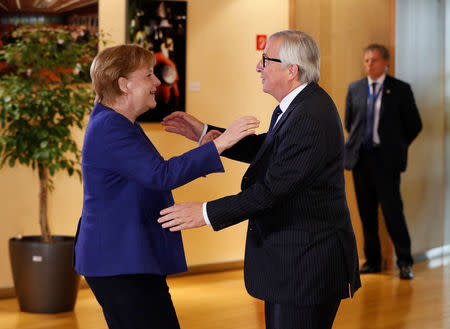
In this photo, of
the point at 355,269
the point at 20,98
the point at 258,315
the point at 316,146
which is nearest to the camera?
the point at 316,146

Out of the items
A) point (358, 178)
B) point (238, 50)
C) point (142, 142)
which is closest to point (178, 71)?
point (238, 50)

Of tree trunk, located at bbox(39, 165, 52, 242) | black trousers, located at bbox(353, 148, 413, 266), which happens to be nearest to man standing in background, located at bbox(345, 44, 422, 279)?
black trousers, located at bbox(353, 148, 413, 266)

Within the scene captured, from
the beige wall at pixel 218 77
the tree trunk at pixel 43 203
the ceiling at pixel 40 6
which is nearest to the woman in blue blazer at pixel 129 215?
the tree trunk at pixel 43 203

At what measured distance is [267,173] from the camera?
2145mm

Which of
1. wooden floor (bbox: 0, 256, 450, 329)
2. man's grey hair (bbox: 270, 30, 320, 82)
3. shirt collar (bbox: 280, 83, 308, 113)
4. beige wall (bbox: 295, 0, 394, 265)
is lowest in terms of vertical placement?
wooden floor (bbox: 0, 256, 450, 329)

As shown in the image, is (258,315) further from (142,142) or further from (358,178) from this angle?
(142,142)

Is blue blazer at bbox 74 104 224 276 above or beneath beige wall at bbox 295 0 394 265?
beneath

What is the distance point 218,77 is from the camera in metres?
6.09

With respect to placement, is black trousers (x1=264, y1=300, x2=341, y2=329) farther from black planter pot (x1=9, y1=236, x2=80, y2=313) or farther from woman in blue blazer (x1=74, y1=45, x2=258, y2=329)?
black planter pot (x1=9, y1=236, x2=80, y2=313)

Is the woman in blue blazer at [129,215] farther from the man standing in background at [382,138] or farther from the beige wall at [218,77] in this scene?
the man standing in background at [382,138]

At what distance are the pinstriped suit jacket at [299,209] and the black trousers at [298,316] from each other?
0.11ft

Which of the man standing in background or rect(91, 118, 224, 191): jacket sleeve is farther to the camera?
the man standing in background

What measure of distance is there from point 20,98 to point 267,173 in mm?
3339

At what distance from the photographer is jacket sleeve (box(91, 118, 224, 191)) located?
2.15 m
